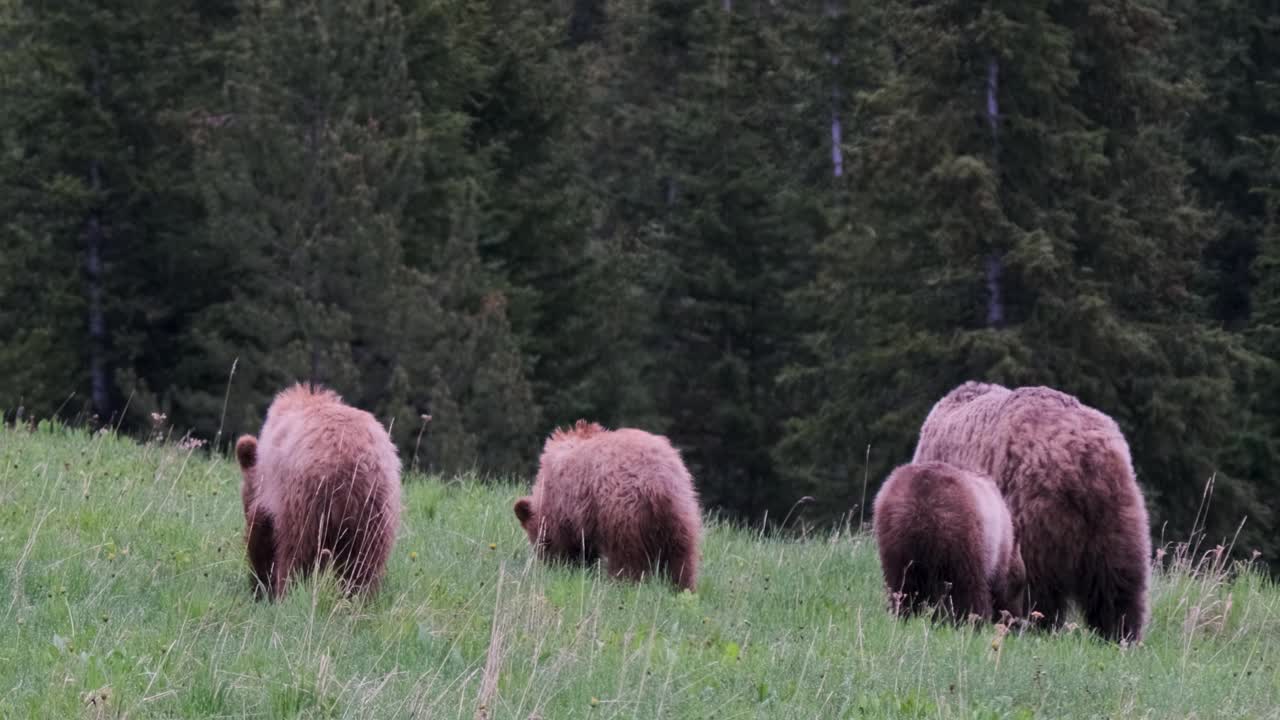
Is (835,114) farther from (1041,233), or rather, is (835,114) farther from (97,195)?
(97,195)

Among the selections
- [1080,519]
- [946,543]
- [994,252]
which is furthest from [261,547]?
[994,252]

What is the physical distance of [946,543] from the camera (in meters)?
8.39

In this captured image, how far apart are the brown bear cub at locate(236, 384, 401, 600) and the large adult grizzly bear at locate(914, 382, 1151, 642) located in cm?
335

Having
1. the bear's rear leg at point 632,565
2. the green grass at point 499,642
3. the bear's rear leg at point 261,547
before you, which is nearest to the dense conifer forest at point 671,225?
the green grass at point 499,642

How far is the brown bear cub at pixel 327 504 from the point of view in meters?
7.69

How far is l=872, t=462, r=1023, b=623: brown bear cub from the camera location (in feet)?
27.5

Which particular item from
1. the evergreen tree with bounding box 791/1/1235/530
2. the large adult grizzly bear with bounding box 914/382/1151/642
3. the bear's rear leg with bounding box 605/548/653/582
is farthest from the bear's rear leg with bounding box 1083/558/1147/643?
the evergreen tree with bounding box 791/1/1235/530

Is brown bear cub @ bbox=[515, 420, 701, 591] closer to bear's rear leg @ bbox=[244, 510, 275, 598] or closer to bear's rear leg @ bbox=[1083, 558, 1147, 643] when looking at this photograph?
bear's rear leg @ bbox=[244, 510, 275, 598]

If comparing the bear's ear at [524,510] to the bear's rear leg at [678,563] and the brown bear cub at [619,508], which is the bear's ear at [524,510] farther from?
the bear's rear leg at [678,563]

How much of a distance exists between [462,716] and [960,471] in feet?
12.0

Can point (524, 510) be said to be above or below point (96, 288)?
above

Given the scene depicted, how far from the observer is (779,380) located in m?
29.6

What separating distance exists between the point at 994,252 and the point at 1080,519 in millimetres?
16541

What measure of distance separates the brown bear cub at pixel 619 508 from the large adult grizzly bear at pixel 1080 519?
1.79m
